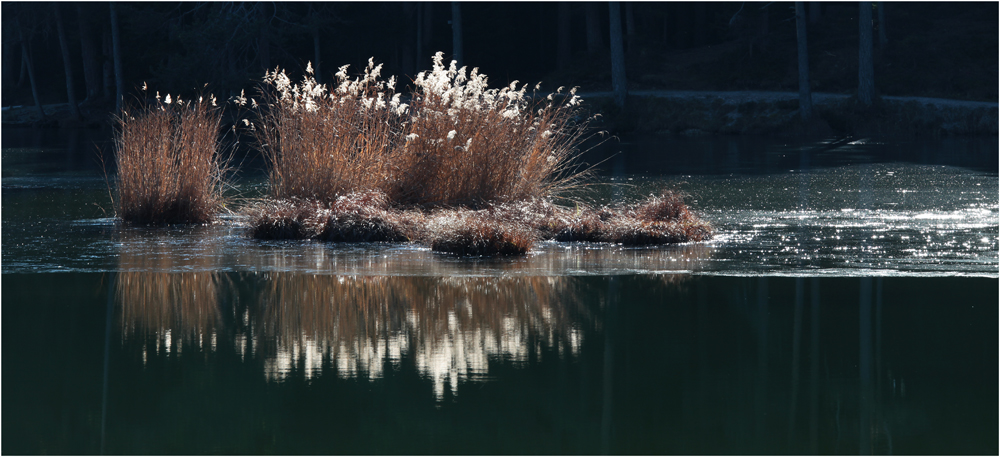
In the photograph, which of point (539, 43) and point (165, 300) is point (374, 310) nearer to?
point (165, 300)

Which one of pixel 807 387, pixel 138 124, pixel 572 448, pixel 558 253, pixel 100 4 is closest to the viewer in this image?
pixel 572 448

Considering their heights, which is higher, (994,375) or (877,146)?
(877,146)

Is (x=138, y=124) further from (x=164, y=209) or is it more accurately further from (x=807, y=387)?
(x=807, y=387)

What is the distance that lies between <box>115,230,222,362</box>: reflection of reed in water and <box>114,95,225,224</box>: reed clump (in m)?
2.02

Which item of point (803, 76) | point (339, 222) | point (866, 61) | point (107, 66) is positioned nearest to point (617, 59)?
point (803, 76)

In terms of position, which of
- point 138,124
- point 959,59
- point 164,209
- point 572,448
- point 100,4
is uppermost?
point 100,4

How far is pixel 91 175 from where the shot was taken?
19.6 meters

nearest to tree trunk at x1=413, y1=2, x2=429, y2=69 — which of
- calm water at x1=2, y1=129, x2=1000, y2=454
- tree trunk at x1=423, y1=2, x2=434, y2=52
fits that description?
tree trunk at x1=423, y1=2, x2=434, y2=52

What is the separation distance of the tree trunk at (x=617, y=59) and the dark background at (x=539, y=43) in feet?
12.1

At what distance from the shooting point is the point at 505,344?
19.9 feet

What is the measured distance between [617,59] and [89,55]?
23750 millimetres

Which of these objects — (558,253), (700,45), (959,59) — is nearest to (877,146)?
(959,59)

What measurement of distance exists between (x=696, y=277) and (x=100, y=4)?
4159cm

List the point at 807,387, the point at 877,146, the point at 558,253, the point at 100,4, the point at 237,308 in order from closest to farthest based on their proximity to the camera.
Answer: the point at 807,387
the point at 237,308
the point at 558,253
the point at 877,146
the point at 100,4
